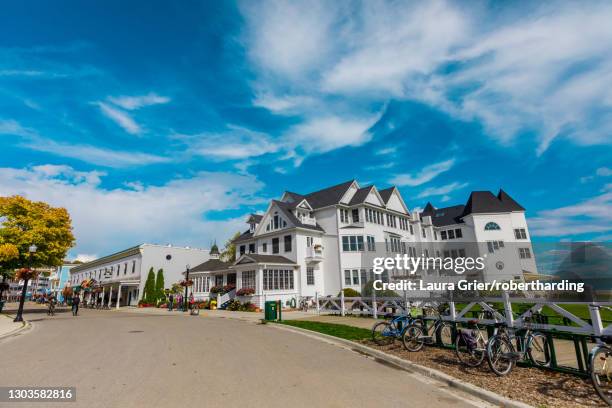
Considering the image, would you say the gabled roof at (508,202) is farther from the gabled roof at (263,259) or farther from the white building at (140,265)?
the white building at (140,265)

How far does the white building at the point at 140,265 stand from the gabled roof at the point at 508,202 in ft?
142

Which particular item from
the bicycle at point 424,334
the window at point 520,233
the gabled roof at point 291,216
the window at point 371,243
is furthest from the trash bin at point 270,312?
the window at point 520,233

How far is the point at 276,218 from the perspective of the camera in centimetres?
3403

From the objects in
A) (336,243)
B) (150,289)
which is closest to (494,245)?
(336,243)

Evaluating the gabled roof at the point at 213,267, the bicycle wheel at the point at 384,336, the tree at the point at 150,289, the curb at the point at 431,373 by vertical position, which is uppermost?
the gabled roof at the point at 213,267

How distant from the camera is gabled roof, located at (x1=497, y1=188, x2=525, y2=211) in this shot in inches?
1745

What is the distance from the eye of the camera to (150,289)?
40.6 meters

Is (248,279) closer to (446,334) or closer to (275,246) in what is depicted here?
(275,246)

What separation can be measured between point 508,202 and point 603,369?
152ft

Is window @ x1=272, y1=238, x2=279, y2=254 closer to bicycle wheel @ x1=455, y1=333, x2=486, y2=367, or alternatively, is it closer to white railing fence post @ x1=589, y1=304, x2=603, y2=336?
bicycle wheel @ x1=455, y1=333, x2=486, y2=367

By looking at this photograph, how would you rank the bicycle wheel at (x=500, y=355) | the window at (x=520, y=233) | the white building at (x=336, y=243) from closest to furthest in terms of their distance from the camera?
the bicycle wheel at (x=500, y=355) → the white building at (x=336, y=243) → the window at (x=520, y=233)

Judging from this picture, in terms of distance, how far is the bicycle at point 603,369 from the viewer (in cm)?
520

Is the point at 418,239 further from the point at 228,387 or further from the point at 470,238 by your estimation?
the point at 228,387

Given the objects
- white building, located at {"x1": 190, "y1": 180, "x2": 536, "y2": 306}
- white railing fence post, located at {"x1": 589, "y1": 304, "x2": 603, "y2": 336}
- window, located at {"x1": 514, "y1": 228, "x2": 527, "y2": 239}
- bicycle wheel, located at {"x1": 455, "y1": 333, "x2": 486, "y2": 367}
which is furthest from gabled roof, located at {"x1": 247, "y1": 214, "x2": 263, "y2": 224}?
white railing fence post, located at {"x1": 589, "y1": 304, "x2": 603, "y2": 336}
